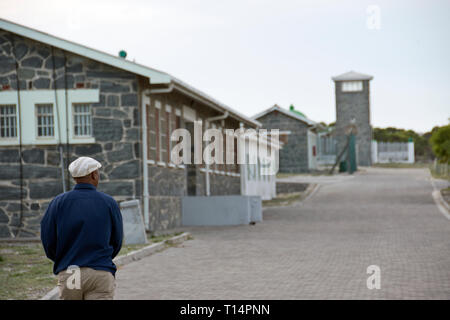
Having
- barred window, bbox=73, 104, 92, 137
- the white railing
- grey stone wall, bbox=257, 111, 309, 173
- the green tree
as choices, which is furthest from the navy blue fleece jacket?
the white railing

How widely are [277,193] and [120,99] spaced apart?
24.4 m

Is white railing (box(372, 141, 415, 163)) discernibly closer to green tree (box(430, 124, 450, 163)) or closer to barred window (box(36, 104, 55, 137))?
green tree (box(430, 124, 450, 163))

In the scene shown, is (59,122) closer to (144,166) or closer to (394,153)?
(144,166)

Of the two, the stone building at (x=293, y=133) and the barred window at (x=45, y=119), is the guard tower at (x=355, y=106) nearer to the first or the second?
the stone building at (x=293, y=133)

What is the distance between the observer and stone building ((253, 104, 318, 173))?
169ft

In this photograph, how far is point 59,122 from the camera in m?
17.2

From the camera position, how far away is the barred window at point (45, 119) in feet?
57.1

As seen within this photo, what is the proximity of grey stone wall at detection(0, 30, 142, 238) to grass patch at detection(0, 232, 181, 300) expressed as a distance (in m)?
1.76

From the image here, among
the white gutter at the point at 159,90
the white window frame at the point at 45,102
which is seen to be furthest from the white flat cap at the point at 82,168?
the white gutter at the point at 159,90

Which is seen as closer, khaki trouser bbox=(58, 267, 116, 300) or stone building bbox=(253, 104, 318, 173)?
khaki trouser bbox=(58, 267, 116, 300)

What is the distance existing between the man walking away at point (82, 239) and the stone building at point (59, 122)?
459 inches
